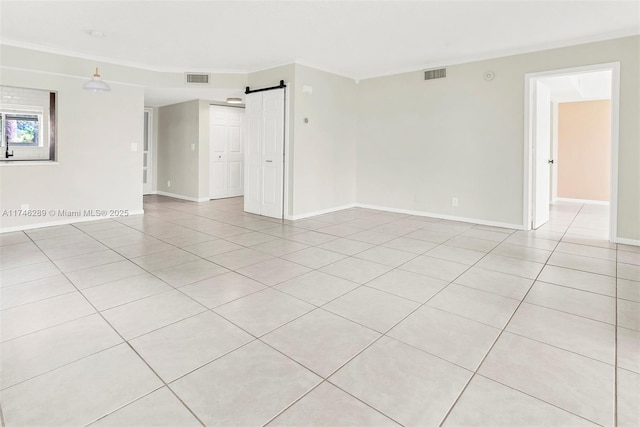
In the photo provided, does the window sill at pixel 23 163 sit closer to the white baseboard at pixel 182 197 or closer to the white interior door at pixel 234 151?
the white baseboard at pixel 182 197

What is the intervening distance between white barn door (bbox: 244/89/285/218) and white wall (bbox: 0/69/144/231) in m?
1.96

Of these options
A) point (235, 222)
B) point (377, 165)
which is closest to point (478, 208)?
point (377, 165)

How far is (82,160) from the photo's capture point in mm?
5727

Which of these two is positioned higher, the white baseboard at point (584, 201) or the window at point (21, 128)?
the window at point (21, 128)

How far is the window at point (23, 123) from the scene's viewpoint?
263 inches

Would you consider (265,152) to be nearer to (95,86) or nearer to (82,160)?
Answer: (95,86)

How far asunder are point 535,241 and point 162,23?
5372 millimetres

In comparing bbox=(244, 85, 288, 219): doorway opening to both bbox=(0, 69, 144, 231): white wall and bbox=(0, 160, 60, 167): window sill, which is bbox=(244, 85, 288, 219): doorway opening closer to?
bbox=(0, 69, 144, 231): white wall

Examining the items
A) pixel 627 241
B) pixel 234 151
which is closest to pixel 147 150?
pixel 234 151

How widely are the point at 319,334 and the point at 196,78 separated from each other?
18.9ft

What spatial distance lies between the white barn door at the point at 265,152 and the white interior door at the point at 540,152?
3877 mm

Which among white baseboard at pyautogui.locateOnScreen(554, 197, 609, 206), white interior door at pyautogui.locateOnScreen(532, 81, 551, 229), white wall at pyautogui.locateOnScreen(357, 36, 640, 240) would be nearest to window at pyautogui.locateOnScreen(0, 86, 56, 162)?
white wall at pyautogui.locateOnScreen(357, 36, 640, 240)

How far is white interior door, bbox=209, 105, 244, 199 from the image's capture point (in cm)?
841

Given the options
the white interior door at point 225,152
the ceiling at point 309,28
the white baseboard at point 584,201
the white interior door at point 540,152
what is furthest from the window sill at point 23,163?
the white baseboard at point 584,201
